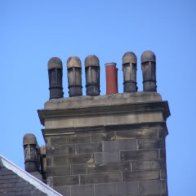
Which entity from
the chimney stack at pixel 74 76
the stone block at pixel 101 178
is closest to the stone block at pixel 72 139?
the stone block at pixel 101 178

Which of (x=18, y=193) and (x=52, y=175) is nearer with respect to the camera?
(x=18, y=193)

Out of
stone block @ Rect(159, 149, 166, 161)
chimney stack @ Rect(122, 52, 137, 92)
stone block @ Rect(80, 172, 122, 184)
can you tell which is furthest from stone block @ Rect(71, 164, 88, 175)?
chimney stack @ Rect(122, 52, 137, 92)

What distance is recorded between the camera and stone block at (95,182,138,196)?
16781 millimetres

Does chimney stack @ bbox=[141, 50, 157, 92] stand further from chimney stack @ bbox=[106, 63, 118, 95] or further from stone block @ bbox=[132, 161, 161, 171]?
stone block @ bbox=[132, 161, 161, 171]

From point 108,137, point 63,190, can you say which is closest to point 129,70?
point 108,137

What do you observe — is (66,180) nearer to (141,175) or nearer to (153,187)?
(141,175)

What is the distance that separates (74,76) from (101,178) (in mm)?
2059

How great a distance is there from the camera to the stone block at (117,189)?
16781 mm

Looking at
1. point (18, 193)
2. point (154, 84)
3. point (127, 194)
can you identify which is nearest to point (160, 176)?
point (127, 194)

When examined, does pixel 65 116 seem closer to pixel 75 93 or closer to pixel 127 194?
pixel 75 93

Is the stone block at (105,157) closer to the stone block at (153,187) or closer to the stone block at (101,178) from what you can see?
the stone block at (101,178)

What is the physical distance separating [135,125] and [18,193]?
297cm

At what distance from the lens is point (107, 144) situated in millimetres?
17172

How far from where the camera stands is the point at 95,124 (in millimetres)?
17250
